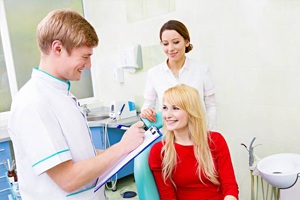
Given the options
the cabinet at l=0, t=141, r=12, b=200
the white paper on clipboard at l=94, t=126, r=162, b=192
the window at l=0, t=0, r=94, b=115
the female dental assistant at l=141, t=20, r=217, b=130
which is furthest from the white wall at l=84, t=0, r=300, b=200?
the cabinet at l=0, t=141, r=12, b=200

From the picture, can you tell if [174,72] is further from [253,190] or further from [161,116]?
[253,190]

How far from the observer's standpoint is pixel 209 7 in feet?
7.16

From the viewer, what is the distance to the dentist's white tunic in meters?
A: 0.76

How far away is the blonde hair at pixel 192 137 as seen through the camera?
1330 mm

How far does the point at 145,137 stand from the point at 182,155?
1.52 ft

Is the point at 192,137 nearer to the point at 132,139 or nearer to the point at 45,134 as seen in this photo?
the point at 132,139

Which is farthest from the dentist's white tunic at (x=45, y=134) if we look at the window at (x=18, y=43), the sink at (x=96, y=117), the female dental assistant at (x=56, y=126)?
the window at (x=18, y=43)

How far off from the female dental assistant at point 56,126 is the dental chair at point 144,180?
39 cm

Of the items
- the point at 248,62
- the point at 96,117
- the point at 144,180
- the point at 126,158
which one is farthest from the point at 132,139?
the point at 96,117

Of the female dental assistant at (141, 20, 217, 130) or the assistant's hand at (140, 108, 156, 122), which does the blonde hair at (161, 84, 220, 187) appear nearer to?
the assistant's hand at (140, 108, 156, 122)

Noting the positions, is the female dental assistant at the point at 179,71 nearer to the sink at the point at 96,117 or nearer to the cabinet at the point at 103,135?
the cabinet at the point at 103,135

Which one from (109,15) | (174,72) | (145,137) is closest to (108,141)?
(174,72)

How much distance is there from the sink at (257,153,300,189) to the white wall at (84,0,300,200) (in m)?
0.23

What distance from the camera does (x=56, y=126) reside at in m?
0.81
